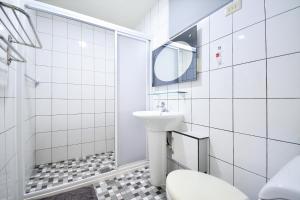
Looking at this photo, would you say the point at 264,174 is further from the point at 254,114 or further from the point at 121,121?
the point at 121,121

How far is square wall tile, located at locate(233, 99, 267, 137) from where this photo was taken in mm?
816

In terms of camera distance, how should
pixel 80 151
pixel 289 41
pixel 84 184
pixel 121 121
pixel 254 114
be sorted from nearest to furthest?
pixel 289 41
pixel 254 114
pixel 84 184
pixel 121 121
pixel 80 151

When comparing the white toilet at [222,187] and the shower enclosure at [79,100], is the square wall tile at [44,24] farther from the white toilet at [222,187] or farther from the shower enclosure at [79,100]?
the white toilet at [222,187]

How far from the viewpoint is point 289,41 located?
0.72 m

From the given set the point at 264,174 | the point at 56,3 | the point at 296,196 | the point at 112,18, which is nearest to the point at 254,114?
the point at 264,174

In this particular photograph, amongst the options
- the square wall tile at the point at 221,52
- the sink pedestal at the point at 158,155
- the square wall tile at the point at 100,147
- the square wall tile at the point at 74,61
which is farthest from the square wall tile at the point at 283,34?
the square wall tile at the point at 100,147

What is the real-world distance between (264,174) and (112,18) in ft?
8.34

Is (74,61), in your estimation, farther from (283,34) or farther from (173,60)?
(283,34)

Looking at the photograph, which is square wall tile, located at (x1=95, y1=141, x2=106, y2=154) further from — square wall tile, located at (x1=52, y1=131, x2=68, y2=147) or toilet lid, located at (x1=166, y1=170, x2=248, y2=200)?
toilet lid, located at (x1=166, y1=170, x2=248, y2=200)

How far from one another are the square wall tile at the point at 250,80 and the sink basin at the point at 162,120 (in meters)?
0.54

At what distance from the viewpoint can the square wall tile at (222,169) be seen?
0.98 m

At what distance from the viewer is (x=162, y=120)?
1.25 meters

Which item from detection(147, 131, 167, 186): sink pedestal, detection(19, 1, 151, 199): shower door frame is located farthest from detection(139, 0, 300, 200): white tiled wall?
detection(19, 1, 151, 199): shower door frame

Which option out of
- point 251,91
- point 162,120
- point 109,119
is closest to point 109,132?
point 109,119
